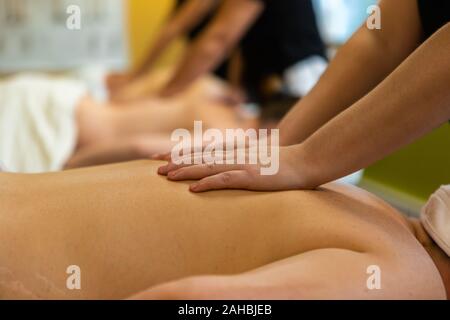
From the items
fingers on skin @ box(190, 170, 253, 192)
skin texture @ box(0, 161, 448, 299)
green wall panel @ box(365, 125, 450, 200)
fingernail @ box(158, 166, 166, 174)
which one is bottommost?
skin texture @ box(0, 161, 448, 299)

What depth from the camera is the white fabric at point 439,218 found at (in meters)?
1.02

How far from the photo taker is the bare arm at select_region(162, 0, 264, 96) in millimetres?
2535

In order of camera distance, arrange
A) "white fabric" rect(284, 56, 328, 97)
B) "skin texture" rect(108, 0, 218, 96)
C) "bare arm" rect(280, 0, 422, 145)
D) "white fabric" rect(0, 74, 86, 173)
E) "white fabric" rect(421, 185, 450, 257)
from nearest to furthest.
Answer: "white fabric" rect(421, 185, 450, 257), "bare arm" rect(280, 0, 422, 145), "white fabric" rect(0, 74, 86, 173), "white fabric" rect(284, 56, 328, 97), "skin texture" rect(108, 0, 218, 96)

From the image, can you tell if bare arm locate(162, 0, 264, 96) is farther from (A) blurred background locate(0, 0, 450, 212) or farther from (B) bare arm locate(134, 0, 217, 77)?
(A) blurred background locate(0, 0, 450, 212)

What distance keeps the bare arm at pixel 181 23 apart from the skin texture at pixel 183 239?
2.09m

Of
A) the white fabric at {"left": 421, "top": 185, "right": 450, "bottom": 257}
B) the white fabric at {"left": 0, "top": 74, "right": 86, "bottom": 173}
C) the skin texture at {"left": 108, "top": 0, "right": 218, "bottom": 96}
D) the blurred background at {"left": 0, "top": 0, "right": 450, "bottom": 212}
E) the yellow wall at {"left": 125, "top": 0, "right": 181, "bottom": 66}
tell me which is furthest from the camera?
the yellow wall at {"left": 125, "top": 0, "right": 181, "bottom": 66}

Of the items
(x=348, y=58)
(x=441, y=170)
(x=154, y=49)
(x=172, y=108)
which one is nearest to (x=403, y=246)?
(x=348, y=58)

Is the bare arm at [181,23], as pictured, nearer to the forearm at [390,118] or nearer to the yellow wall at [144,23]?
the yellow wall at [144,23]

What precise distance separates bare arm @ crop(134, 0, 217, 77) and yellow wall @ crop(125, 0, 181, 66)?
65cm

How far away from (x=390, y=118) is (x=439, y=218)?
0.19m

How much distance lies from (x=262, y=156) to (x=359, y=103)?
0.55ft

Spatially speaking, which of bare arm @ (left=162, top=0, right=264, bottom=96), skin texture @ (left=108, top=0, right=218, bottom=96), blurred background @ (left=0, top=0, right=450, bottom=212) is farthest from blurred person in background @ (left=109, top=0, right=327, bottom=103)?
blurred background @ (left=0, top=0, right=450, bottom=212)

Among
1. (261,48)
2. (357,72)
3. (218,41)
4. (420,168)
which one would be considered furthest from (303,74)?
(357,72)

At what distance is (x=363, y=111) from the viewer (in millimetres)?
974
